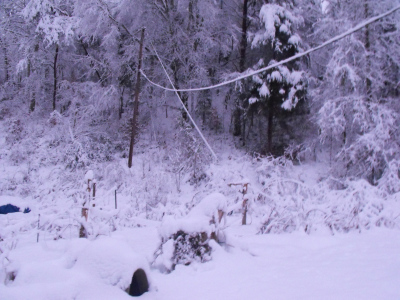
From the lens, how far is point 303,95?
1341 centimetres

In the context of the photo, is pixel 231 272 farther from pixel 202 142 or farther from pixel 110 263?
pixel 202 142

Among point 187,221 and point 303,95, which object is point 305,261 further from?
point 303,95

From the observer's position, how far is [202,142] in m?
13.5

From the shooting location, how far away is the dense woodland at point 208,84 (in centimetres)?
1138

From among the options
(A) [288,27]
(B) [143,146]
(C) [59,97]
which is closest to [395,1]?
(A) [288,27]

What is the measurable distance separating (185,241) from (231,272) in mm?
648

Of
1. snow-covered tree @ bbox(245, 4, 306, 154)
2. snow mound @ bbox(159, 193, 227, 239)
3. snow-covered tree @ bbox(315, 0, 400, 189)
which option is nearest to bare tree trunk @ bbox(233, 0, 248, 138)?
snow-covered tree @ bbox(245, 4, 306, 154)

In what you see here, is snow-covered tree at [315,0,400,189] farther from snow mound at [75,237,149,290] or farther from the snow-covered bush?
snow mound at [75,237,149,290]

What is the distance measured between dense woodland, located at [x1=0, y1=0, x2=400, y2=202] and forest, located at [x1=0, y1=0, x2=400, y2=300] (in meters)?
0.08

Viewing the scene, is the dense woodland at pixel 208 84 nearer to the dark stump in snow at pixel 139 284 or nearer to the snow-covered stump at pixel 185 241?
the snow-covered stump at pixel 185 241

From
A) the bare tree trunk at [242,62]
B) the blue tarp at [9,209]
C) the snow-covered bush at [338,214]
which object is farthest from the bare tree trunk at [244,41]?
the blue tarp at [9,209]

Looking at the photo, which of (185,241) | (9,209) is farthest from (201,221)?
(9,209)

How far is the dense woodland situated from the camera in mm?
11383

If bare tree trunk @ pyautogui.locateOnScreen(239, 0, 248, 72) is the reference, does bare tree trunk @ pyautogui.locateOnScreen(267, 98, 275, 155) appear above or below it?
below
